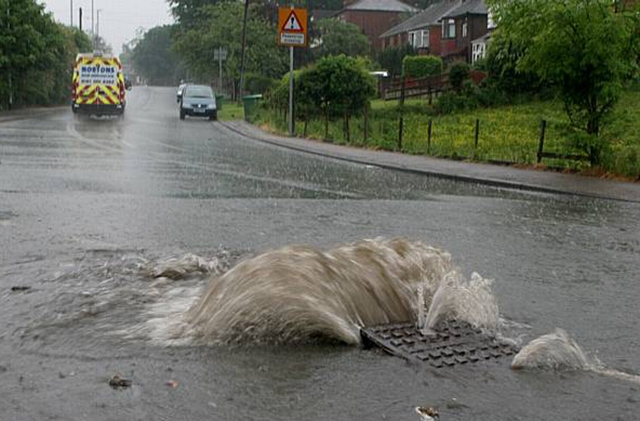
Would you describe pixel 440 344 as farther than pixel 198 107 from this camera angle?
No

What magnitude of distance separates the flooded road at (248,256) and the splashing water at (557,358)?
0.27 ft

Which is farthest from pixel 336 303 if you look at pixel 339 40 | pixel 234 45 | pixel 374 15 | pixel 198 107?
pixel 374 15

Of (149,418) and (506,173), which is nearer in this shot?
(149,418)

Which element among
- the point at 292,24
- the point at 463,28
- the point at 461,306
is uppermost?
the point at 463,28

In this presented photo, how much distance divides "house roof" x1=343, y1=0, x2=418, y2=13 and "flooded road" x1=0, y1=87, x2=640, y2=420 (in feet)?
301

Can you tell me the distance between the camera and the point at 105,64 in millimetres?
41844

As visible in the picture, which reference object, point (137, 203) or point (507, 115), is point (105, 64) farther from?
point (137, 203)

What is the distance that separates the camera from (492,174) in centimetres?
1775

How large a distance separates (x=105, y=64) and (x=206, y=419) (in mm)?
39722

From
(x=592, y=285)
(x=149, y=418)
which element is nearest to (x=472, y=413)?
(x=149, y=418)

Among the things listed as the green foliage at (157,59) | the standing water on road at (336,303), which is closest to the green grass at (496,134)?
the standing water on road at (336,303)

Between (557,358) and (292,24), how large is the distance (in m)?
25.8

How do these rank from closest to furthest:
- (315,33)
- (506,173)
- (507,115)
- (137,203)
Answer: (137,203), (506,173), (507,115), (315,33)

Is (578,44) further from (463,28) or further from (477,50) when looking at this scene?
(463,28)
